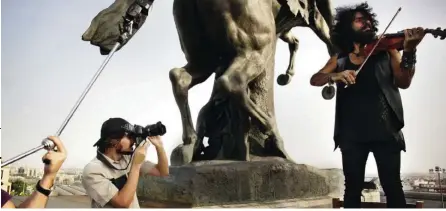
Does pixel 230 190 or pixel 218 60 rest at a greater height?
pixel 218 60

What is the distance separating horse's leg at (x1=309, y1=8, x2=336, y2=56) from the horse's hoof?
36 centimetres

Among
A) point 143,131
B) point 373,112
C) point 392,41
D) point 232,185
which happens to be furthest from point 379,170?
point 143,131

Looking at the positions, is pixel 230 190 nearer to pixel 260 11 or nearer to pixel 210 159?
pixel 210 159

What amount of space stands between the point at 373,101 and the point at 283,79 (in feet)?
2.83

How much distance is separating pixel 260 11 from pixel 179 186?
1087 mm

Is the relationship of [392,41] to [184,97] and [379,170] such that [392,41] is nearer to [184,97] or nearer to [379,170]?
[379,170]

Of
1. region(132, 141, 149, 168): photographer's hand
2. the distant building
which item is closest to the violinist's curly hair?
region(132, 141, 149, 168): photographer's hand

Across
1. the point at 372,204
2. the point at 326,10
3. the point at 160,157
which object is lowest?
the point at 372,204

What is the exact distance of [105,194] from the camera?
1894 mm

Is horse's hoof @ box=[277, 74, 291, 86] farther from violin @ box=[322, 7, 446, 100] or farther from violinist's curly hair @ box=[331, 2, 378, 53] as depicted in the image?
violin @ box=[322, 7, 446, 100]

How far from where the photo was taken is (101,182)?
1920 millimetres

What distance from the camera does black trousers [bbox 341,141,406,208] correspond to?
102 inches

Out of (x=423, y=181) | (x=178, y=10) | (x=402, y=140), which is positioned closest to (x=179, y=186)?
(x=178, y=10)

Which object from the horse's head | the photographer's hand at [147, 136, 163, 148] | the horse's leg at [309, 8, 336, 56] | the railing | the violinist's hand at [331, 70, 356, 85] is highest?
the horse's leg at [309, 8, 336, 56]
